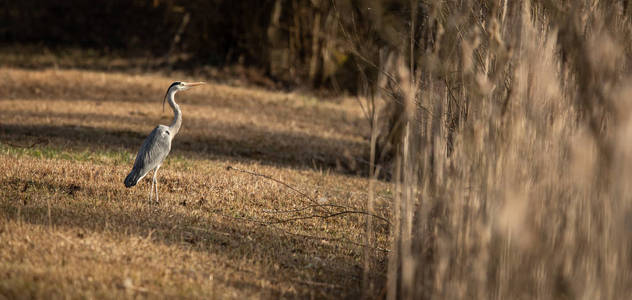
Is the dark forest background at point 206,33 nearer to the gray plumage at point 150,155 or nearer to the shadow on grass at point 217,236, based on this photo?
the gray plumage at point 150,155

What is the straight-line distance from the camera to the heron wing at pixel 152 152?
5.97 metres

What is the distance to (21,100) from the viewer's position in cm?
1278

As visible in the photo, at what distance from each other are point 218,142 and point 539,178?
730 centimetres

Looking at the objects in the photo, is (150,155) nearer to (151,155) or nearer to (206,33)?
(151,155)

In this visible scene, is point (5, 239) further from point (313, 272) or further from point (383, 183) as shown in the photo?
point (383, 183)

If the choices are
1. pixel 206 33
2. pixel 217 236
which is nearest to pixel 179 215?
pixel 217 236

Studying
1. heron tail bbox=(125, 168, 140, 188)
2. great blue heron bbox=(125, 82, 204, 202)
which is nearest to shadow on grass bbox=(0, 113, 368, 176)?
great blue heron bbox=(125, 82, 204, 202)

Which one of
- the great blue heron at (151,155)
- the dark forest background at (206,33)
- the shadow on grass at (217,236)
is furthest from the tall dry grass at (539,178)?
the dark forest background at (206,33)

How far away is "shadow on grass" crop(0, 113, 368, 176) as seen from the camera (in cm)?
941

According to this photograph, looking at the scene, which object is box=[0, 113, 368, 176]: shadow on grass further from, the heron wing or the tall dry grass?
the tall dry grass

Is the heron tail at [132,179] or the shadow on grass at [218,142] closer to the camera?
the heron tail at [132,179]

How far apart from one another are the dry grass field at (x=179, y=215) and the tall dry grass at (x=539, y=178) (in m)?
0.86

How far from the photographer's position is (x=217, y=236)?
5242 mm

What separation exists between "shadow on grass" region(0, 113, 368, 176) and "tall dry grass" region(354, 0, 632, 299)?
15.8 feet
